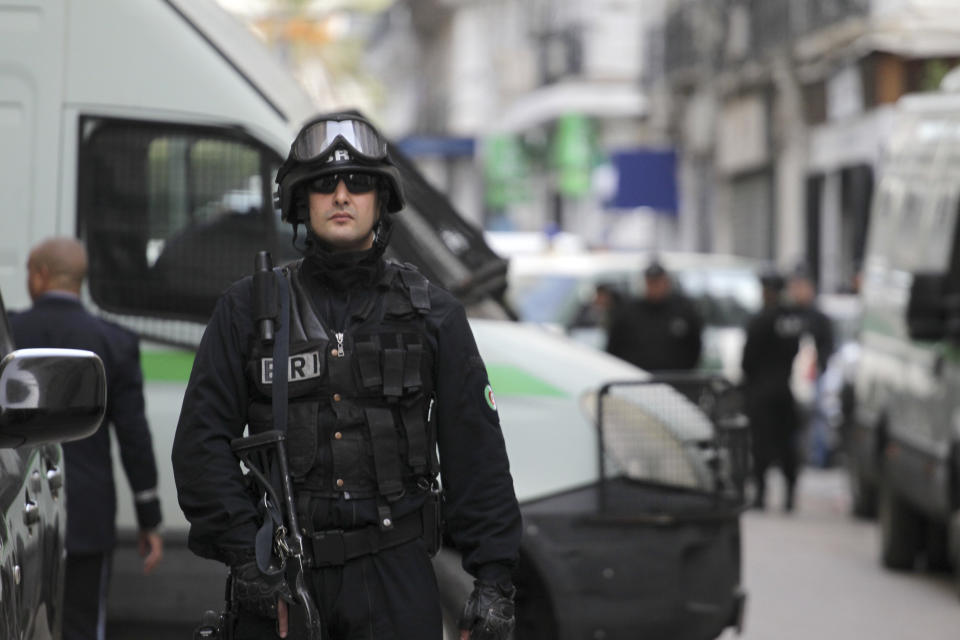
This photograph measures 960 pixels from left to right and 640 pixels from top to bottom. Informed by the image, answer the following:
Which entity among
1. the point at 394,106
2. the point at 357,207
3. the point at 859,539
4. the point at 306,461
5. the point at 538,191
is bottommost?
the point at 859,539

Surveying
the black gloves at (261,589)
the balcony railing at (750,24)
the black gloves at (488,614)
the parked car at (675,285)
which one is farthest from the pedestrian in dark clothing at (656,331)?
the balcony railing at (750,24)

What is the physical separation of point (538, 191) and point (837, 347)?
3434 cm

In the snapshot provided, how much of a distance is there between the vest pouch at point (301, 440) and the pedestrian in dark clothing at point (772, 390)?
1191cm

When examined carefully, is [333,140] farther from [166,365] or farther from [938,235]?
[938,235]

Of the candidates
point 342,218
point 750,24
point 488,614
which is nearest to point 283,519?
point 488,614

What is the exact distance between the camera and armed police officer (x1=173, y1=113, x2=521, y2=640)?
15.0ft

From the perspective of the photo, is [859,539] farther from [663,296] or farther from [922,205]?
[922,205]

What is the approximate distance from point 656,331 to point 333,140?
1005 centimetres

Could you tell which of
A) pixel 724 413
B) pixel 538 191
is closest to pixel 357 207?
pixel 724 413

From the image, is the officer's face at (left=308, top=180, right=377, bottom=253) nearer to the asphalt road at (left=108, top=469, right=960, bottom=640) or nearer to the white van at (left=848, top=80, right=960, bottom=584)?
the asphalt road at (left=108, top=469, right=960, bottom=640)

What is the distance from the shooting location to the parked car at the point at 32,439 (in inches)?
159

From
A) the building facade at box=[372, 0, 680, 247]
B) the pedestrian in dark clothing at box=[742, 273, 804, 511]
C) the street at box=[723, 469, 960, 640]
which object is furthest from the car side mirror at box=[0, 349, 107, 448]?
the building facade at box=[372, 0, 680, 247]

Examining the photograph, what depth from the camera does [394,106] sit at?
88.3 meters

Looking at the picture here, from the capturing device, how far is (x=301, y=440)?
459cm
